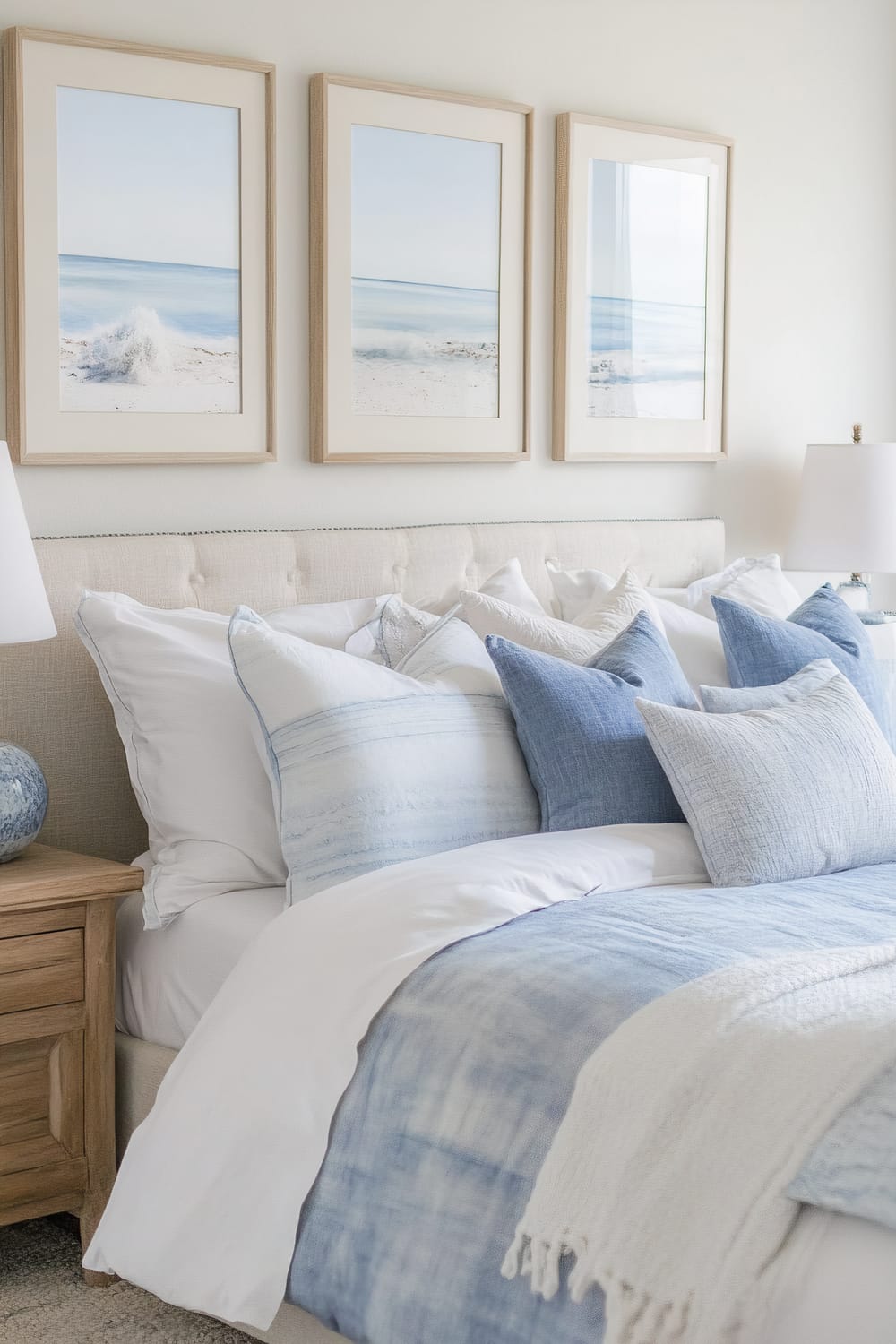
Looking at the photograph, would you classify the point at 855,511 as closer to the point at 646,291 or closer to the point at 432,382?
the point at 646,291

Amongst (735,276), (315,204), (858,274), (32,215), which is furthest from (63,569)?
(858,274)

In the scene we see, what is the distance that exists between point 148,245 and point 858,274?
2.13m

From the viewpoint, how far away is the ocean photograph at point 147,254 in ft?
9.20

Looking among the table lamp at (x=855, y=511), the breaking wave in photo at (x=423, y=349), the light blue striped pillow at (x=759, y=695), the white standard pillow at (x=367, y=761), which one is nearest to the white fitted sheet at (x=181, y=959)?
the white standard pillow at (x=367, y=761)

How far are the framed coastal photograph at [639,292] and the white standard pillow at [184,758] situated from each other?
125cm

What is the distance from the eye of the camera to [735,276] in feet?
12.7

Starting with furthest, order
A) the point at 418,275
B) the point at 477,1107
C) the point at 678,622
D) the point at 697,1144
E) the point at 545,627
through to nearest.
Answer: the point at 418,275, the point at 678,622, the point at 545,627, the point at 477,1107, the point at 697,1144

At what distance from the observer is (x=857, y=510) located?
3.74 meters

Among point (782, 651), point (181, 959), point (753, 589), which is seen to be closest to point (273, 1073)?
point (181, 959)

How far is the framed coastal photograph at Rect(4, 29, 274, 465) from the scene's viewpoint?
2.75 m

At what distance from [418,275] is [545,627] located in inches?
35.6

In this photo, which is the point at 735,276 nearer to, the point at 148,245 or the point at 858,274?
the point at 858,274

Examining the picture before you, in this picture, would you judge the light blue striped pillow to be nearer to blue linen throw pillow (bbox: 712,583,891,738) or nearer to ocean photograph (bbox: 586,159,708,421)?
blue linen throw pillow (bbox: 712,583,891,738)

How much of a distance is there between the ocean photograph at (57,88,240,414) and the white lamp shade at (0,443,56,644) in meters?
0.47
